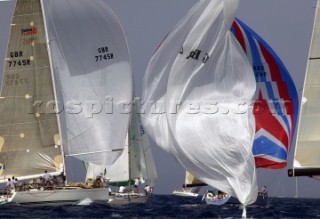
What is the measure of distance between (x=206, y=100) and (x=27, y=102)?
18.5 meters

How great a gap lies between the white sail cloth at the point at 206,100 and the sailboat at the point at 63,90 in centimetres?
1628

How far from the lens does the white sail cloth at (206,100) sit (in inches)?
822

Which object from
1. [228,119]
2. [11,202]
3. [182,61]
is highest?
[182,61]

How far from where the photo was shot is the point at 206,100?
21.8 meters

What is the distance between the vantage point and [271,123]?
36.4 m

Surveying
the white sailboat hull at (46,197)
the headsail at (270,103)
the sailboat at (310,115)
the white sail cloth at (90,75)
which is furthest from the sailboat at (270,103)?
the sailboat at (310,115)

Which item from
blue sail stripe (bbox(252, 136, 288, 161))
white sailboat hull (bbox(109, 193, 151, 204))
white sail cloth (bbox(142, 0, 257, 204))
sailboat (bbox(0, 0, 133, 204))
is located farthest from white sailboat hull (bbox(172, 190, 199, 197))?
white sail cloth (bbox(142, 0, 257, 204))

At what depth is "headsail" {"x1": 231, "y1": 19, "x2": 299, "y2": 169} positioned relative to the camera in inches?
1423

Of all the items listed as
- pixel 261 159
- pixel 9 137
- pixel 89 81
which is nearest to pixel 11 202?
pixel 9 137

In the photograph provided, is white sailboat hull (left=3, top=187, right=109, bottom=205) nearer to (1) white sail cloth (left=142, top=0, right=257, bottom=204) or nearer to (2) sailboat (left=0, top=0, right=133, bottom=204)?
(2) sailboat (left=0, top=0, right=133, bottom=204)

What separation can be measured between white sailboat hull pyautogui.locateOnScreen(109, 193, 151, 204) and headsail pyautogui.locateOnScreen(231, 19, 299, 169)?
9.45 metres

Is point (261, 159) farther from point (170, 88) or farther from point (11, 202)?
point (170, 88)

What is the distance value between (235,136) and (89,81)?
17.8 meters

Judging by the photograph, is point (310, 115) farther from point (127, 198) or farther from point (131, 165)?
point (131, 165)
